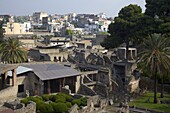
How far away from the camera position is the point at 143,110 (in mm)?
37844

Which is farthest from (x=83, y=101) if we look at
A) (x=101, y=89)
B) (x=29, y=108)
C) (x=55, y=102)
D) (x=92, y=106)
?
(x=101, y=89)

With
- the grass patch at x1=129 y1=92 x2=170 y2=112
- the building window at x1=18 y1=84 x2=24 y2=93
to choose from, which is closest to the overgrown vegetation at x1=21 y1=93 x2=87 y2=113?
the building window at x1=18 y1=84 x2=24 y2=93

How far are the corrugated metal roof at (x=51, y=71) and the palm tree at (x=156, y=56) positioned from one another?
37.5 feet

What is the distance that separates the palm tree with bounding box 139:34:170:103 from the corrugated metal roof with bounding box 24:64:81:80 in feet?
37.5

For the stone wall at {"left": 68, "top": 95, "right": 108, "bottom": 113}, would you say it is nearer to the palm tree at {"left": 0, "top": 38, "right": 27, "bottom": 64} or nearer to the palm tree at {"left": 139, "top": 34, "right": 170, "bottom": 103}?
the palm tree at {"left": 139, "top": 34, "right": 170, "bottom": 103}

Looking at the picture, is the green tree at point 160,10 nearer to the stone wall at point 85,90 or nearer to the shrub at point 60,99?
the stone wall at point 85,90

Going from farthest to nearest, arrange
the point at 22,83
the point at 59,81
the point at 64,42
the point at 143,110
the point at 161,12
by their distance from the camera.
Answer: the point at 64,42 < the point at 161,12 < the point at 59,81 < the point at 22,83 < the point at 143,110

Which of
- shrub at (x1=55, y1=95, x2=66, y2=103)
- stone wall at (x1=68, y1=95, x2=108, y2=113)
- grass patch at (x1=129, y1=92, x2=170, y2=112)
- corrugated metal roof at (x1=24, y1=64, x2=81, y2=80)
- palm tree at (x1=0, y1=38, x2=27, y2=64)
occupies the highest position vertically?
palm tree at (x1=0, y1=38, x2=27, y2=64)

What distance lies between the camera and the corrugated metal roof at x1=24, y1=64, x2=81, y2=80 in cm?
4287

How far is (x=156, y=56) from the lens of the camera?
39.4 metres

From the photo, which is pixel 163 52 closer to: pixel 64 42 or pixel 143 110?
pixel 143 110

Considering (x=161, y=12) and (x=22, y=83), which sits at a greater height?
(x=161, y=12)

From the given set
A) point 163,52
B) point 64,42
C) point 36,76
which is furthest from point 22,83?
point 64,42

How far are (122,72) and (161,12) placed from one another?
50.3 feet
